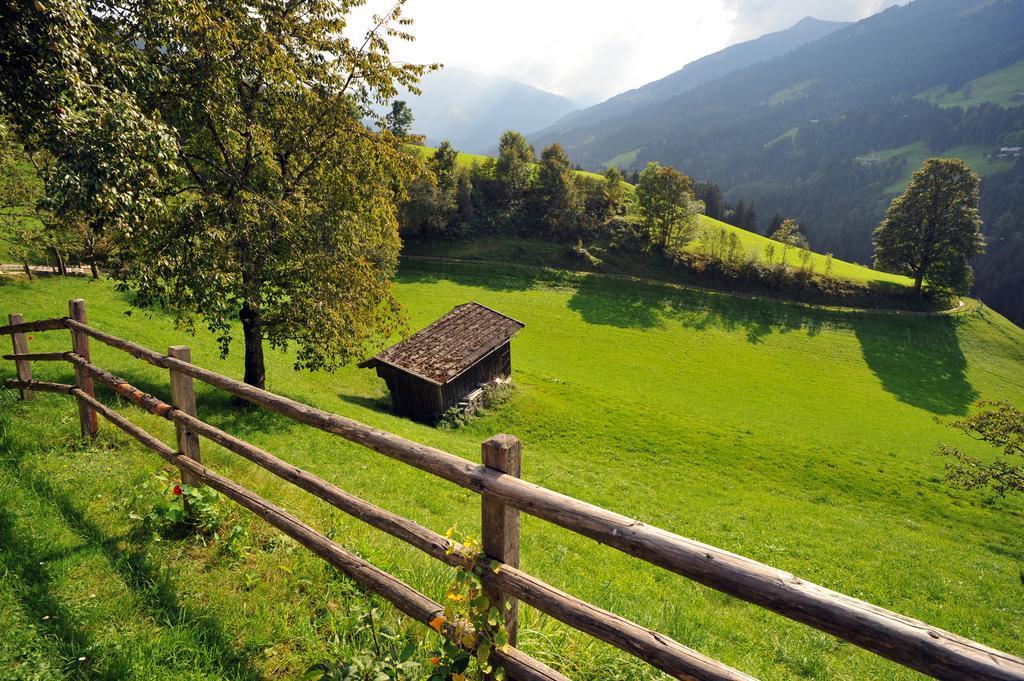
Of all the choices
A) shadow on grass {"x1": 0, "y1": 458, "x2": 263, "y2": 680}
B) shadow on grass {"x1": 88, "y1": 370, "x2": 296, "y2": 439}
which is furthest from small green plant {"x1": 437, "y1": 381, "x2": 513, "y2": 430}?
shadow on grass {"x1": 0, "y1": 458, "x2": 263, "y2": 680}

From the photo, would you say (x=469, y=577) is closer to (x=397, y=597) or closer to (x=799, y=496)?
(x=397, y=597)

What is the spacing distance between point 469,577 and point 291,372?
2486 centimetres

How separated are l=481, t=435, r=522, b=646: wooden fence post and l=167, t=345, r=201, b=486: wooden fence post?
14.2 ft

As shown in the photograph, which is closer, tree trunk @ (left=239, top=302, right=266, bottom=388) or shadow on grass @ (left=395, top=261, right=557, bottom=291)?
tree trunk @ (left=239, top=302, right=266, bottom=388)

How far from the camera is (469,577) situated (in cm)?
363

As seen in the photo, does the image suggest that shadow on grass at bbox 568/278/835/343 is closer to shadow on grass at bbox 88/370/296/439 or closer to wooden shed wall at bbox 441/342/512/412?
wooden shed wall at bbox 441/342/512/412

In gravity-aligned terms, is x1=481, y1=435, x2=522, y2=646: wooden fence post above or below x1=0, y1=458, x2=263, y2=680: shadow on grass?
above

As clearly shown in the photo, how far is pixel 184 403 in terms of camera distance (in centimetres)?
603

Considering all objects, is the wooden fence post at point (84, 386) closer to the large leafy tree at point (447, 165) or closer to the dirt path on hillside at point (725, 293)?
the dirt path on hillside at point (725, 293)

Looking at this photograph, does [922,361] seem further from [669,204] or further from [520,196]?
[520,196]

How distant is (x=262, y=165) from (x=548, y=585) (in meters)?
15.4

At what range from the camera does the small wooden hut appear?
1013 inches

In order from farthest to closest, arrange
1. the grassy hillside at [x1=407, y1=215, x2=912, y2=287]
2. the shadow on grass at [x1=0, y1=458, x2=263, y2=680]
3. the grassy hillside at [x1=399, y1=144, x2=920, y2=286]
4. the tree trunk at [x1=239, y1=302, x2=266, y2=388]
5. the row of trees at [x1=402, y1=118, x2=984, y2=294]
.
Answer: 1. the grassy hillside at [x1=407, y1=215, x2=912, y2=287]
2. the grassy hillside at [x1=399, y1=144, x2=920, y2=286]
3. the row of trees at [x1=402, y1=118, x2=984, y2=294]
4. the tree trunk at [x1=239, y1=302, x2=266, y2=388]
5. the shadow on grass at [x1=0, y1=458, x2=263, y2=680]

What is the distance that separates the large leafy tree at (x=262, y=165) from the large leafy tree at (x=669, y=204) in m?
51.7
